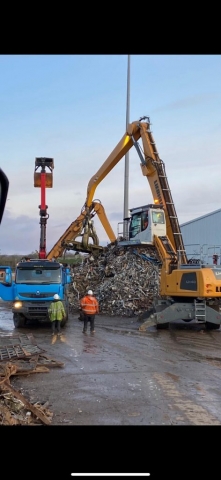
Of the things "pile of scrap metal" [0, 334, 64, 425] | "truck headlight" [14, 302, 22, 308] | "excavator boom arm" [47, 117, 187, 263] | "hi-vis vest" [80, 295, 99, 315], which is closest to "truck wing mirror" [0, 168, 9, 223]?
"pile of scrap metal" [0, 334, 64, 425]

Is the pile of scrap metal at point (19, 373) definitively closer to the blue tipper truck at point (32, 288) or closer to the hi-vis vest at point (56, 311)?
the hi-vis vest at point (56, 311)

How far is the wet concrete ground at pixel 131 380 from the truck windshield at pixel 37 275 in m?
2.15

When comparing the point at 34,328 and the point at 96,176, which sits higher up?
the point at 96,176

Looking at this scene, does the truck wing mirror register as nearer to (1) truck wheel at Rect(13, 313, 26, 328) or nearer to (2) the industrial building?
(1) truck wheel at Rect(13, 313, 26, 328)

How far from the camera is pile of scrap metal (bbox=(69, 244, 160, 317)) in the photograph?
21375 mm

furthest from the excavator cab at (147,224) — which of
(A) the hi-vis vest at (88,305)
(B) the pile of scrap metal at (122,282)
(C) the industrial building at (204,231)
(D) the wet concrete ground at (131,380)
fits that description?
(C) the industrial building at (204,231)

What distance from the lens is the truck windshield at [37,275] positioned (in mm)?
17422

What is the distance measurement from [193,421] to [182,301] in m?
10.2

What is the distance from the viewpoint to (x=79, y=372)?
10.1m

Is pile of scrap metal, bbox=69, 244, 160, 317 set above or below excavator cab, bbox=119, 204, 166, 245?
below
